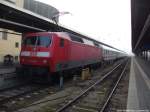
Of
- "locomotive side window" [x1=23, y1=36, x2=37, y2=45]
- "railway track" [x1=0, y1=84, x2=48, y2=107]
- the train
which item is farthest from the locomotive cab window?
"railway track" [x1=0, y1=84, x2=48, y2=107]

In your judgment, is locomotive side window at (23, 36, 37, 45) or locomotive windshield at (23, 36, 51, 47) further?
locomotive side window at (23, 36, 37, 45)

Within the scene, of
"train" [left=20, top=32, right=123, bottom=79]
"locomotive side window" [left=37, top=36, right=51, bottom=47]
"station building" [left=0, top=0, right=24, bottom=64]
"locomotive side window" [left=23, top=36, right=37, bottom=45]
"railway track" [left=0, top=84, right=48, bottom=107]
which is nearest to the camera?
"railway track" [left=0, top=84, right=48, bottom=107]

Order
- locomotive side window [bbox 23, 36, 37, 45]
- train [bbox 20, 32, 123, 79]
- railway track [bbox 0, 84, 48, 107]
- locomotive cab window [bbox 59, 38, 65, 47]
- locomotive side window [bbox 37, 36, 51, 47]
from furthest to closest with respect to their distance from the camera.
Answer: locomotive cab window [bbox 59, 38, 65, 47] < locomotive side window [bbox 23, 36, 37, 45] < locomotive side window [bbox 37, 36, 51, 47] < train [bbox 20, 32, 123, 79] < railway track [bbox 0, 84, 48, 107]

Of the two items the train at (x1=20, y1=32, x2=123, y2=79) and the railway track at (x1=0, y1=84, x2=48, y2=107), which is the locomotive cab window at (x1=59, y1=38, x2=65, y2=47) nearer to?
the train at (x1=20, y1=32, x2=123, y2=79)

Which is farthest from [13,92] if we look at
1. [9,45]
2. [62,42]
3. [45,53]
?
[9,45]

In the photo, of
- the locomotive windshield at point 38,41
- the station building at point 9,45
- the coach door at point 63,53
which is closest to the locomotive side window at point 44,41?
the locomotive windshield at point 38,41

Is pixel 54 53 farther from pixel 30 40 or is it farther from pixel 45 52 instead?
pixel 30 40

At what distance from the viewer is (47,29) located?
71.4ft

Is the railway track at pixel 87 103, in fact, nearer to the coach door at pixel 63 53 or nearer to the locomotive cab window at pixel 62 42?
the coach door at pixel 63 53

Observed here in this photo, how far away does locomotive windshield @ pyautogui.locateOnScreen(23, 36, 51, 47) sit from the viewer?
13.9m

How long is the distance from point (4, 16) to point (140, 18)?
574 inches

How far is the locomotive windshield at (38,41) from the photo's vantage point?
13.9 m

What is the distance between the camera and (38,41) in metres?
14.1

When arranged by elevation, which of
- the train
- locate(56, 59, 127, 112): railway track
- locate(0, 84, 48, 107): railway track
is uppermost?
the train
